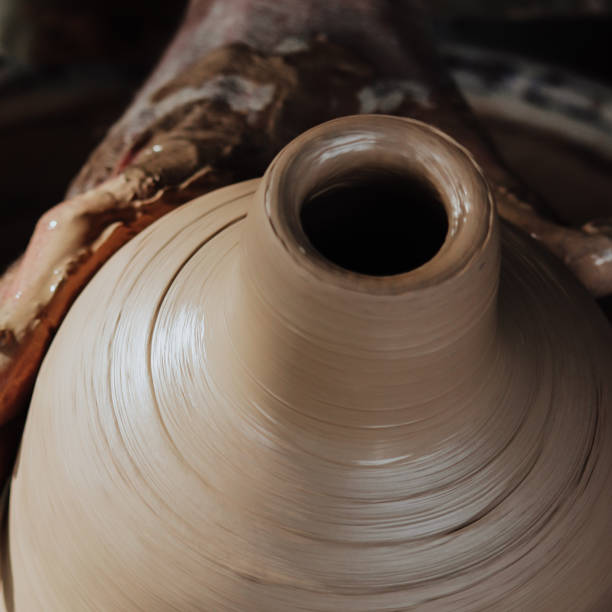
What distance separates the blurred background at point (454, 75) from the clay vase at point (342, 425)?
3.48 ft

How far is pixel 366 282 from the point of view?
1.82 feet

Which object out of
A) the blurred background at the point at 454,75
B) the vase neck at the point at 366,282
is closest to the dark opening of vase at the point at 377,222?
the vase neck at the point at 366,282

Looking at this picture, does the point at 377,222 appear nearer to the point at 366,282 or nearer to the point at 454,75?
the point at 366,282

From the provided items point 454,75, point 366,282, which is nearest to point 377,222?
point 366,282

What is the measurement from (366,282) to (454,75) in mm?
1446

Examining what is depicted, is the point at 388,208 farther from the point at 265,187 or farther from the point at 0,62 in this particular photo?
the point at 0,62

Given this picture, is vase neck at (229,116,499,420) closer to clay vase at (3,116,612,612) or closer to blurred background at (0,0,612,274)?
clay vase at (3,116,612,612)

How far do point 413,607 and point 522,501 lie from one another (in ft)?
0.43

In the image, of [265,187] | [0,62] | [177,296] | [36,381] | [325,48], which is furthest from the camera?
[0,62]

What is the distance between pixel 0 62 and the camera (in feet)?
6.41

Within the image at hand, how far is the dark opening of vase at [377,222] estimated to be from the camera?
631 mm

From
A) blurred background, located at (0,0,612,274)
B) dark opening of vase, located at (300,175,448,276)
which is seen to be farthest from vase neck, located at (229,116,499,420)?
blurred background, located at (0,0,612,274)

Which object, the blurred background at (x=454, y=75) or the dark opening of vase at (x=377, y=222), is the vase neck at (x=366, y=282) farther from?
the blurred background at (x=454, y=75)

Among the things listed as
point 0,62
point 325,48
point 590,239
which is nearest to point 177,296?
point 590,239
